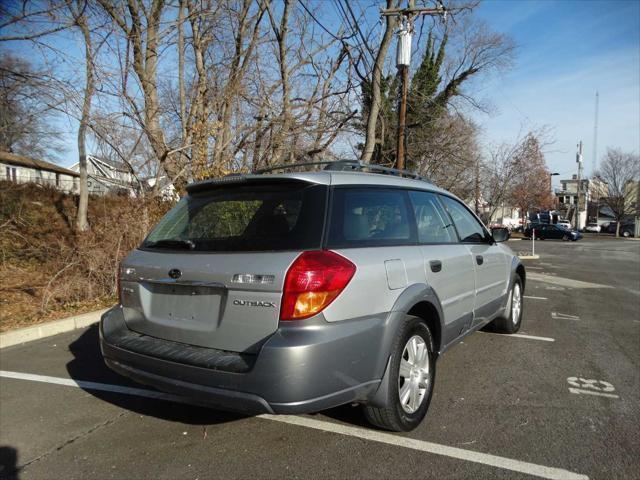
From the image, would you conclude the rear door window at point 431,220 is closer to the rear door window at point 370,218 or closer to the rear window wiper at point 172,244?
the rear door window at point 370,218

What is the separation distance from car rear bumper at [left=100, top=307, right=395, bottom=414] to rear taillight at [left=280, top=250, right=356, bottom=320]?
0.08 metres

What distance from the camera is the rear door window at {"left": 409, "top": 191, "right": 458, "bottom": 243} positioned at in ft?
12.2

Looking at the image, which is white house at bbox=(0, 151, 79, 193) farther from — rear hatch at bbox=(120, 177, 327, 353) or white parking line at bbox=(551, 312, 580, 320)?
rear hatch at bbox=(120, 177, 327, 353)

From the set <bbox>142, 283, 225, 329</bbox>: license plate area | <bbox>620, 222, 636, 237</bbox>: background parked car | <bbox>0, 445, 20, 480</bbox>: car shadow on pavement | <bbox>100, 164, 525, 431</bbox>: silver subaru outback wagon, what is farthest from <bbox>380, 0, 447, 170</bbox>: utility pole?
<bbox>620, 222, 636, 237</bbox>: background parked car

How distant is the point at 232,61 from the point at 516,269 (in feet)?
30.6

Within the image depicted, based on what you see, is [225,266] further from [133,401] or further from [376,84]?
[376,84]

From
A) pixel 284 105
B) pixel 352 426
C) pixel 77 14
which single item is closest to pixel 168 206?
pixel 77 14

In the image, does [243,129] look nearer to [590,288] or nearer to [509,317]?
[509,317]

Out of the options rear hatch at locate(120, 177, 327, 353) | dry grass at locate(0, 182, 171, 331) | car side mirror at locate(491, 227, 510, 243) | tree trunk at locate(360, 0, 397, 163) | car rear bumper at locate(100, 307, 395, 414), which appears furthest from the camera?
tree trunk at locate(360, 0, 397, 163)

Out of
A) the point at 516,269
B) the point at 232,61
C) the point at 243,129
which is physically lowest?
the point at 516,269

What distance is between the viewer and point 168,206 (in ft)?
28.4

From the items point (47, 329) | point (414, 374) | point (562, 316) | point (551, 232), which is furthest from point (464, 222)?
point (551, 232)

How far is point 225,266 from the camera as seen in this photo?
273 centimetres

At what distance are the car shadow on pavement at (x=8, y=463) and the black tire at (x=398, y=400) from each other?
224 cm
